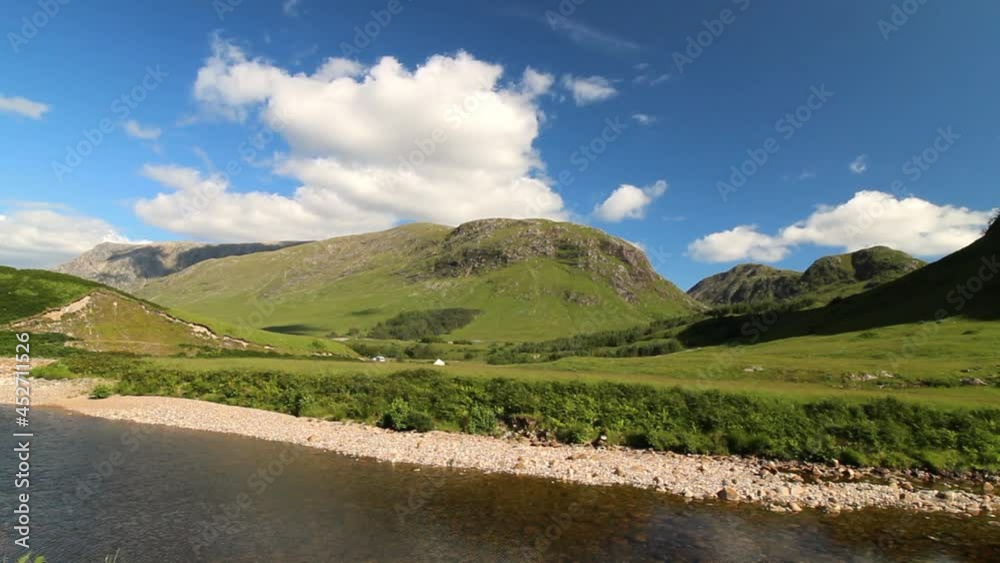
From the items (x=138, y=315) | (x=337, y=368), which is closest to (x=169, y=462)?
(x=337, y=368)

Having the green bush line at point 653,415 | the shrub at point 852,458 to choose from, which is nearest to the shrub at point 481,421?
the green bush line at point 653,415

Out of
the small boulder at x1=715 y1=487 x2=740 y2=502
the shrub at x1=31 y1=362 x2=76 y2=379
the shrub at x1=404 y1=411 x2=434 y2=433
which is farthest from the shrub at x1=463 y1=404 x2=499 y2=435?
the shrub at x1=31 y1=362 x2=76 y2=379

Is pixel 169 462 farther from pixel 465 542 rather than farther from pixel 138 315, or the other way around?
pixel 138 315

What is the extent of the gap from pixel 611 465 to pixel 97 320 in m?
86.7

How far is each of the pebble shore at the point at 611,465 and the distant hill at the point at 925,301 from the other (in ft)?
266

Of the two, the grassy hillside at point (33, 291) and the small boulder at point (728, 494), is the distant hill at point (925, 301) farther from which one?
the grassy hillside at point (33, 291)

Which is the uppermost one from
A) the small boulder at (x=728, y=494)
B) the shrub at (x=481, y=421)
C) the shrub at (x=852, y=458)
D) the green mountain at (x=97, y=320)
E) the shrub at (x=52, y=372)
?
the green mountain at (x=97, y=320)

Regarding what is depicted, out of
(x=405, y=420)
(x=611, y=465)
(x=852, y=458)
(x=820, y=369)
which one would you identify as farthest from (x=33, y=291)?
(x=820, y=369)

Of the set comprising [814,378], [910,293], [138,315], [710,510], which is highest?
[910,293]

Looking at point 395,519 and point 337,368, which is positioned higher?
point 337,368

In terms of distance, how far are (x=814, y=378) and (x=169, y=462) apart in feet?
190

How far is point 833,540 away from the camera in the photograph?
2186 cm

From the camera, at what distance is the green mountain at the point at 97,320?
75250mm
